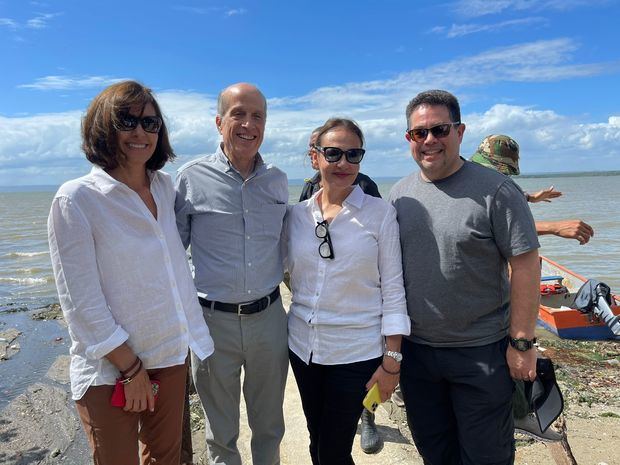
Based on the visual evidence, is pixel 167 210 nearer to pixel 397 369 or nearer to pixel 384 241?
pixel 384 241

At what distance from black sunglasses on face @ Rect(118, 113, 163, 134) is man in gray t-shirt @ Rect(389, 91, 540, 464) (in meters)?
1.48

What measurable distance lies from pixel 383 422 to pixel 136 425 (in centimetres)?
314

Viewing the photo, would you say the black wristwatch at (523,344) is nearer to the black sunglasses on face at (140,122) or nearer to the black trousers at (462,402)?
the black trousers at (462,402)

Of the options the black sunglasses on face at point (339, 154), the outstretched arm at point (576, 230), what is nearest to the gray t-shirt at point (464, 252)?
the black sunglasses on face at point (339, 154)

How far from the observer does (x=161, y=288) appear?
2.38 m

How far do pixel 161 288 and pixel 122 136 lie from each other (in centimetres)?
79

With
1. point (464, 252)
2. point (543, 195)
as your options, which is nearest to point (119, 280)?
point (464, 252)

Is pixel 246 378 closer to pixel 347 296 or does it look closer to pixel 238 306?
pixel 238 306

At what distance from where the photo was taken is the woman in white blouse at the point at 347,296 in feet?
9.08

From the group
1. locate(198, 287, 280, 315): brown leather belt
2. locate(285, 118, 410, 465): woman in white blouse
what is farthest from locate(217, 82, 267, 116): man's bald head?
locate(198, 287, 280, 315): brown leather belt

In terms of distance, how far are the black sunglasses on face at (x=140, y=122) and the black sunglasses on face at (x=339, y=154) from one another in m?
0.96

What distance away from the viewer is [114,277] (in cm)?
226

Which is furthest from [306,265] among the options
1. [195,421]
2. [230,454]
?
[195,421]

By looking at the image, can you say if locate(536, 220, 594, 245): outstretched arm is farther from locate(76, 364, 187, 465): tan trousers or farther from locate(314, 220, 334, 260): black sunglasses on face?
locate(76, 364, 187, 465): tan trousers
